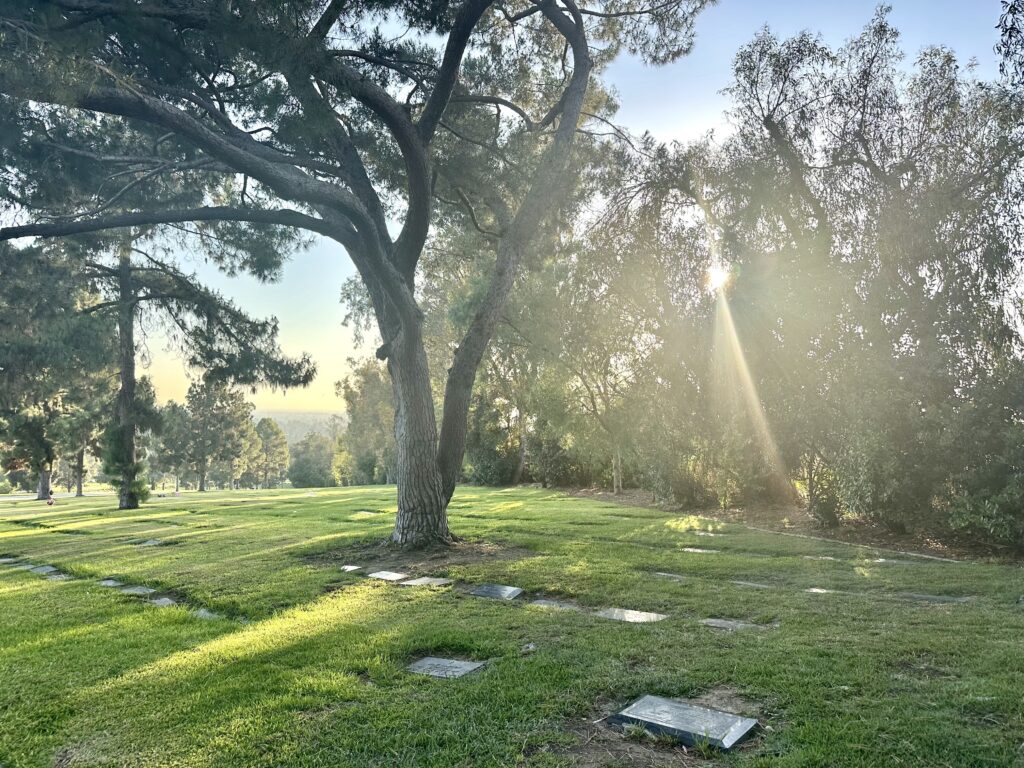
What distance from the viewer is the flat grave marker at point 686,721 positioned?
2.27 m

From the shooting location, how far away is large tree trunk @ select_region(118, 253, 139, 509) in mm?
15148

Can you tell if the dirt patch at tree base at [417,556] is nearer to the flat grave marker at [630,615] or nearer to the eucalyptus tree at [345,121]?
the eucalyptus tree at [345,121]

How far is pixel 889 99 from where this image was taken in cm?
938

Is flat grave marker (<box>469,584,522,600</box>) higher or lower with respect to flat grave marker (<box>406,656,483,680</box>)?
lower

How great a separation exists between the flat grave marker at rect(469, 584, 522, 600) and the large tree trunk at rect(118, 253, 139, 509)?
535 inches

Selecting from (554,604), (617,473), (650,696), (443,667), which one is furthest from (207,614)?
(617,473)

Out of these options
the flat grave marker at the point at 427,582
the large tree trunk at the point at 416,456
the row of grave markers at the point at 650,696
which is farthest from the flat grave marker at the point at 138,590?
the large tree trunk at the point at 416,456

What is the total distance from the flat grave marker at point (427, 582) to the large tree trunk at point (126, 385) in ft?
42.2

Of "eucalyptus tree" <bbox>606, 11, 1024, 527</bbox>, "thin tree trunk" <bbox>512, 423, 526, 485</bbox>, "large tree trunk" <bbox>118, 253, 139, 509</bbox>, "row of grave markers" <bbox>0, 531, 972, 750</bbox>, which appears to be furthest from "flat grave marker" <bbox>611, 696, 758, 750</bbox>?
"thin tree trunk" <bbox>512, 423, 526, 485</bbox>

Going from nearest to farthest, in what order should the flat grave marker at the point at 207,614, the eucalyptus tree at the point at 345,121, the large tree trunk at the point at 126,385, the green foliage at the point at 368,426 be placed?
the flat grave marker at the point at 207,614, the eucalyptus tree at the point at 345,121, the large tree trunk at the point at 126,385, the green foliage at the point at 368,426

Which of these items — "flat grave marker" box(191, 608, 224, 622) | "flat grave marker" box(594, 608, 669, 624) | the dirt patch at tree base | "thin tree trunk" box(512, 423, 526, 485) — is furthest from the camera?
"thin tree trunk" box(512, 423, 526, 485)

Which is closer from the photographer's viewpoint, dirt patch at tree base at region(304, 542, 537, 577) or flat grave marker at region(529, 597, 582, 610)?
flat grave marker at region(529, 597, 582, 610)

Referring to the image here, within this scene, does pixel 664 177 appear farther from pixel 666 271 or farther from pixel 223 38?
pixel 223 38

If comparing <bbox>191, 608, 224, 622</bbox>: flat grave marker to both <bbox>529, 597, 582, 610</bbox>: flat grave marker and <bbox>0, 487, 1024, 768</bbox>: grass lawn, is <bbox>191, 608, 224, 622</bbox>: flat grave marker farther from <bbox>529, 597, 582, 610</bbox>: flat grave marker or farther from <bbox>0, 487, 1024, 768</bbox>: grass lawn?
<bbox>529, 597, 582, 610</bbox>: flat grave marker
